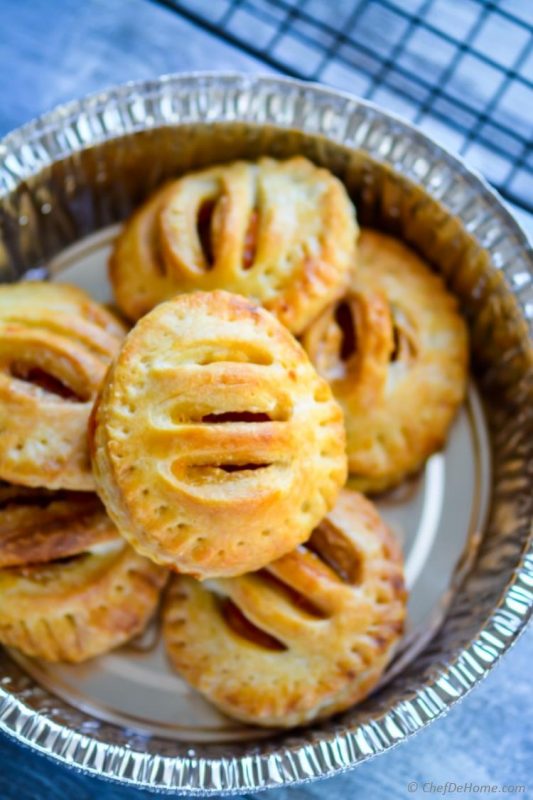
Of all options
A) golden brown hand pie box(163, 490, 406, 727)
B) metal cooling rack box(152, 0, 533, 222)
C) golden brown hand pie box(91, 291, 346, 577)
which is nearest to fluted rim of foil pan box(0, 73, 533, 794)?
golden brown hand pie box(163, 490, 406, 727)

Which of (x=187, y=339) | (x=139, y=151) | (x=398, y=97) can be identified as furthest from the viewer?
(x=398, y=97)

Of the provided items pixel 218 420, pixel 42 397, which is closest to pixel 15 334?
pixel 42 397

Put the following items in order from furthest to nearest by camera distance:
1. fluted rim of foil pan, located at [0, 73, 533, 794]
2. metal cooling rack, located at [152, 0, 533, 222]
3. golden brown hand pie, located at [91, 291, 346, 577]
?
1. metal cooling rack, located at [152, 0, 533, 222]
2. fluted rim of foil pan, located at [0, 73, 533, 794]
3. golden brown hand pie, located at [91, 291, 346, 577]

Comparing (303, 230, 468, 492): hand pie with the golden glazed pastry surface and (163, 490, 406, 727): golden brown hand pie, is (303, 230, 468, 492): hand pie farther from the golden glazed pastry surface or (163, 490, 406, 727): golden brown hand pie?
the golden glazed pastry surface

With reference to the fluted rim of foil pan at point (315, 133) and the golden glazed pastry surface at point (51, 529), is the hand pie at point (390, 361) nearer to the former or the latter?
the fluted rim of foil pan at point (315, 133)

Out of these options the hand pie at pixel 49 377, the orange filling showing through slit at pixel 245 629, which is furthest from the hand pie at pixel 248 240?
the orange filling showing through slit at pixel 245 629

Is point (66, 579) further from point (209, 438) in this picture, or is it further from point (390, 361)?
point (390, 361)

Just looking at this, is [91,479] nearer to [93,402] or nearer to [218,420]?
[93,402]

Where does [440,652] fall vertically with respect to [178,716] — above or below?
above
